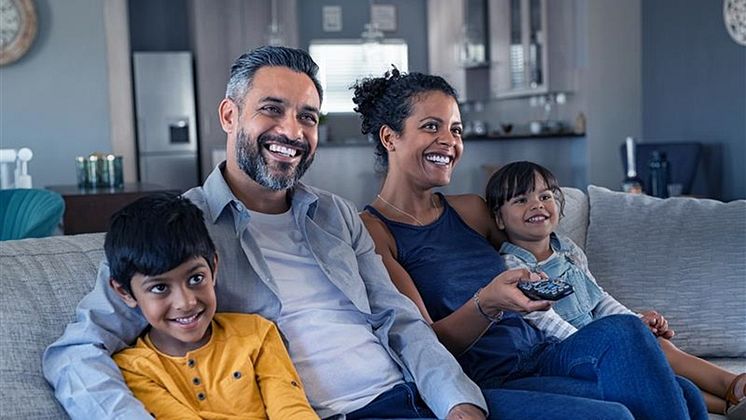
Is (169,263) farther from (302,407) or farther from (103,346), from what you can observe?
(302,407)

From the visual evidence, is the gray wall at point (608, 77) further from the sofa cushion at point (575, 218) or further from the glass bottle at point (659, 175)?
the sofa cushion at point (575, 218)

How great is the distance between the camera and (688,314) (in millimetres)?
2512

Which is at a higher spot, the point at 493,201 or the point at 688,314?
the point at 493,201

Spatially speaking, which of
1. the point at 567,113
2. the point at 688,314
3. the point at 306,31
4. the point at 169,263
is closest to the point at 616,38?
the point at 567,113

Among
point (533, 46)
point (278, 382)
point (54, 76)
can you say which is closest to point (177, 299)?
point (278, 382)

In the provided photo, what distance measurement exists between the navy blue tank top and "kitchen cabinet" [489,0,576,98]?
539 cm

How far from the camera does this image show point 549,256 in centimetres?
239

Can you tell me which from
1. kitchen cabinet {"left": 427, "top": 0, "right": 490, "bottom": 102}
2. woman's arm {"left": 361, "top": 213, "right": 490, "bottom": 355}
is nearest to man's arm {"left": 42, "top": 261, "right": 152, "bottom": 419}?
woman's arm {"left": 361, "top": 213, "right": 490, "bottom": 355}

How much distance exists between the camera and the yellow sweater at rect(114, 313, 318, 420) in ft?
5.29

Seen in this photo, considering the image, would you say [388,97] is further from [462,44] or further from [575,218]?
[462,44]

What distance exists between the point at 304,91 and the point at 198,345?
59 cm

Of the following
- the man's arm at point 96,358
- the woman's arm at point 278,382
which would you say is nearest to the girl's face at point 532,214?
the woman's arm at point 278,382

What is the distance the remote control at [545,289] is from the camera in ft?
5.87

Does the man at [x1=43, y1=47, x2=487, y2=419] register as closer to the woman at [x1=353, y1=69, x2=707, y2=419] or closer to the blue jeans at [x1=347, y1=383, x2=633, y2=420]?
A: the blue jeans at [x1=347, y1=383, x2=633, y2=420]
